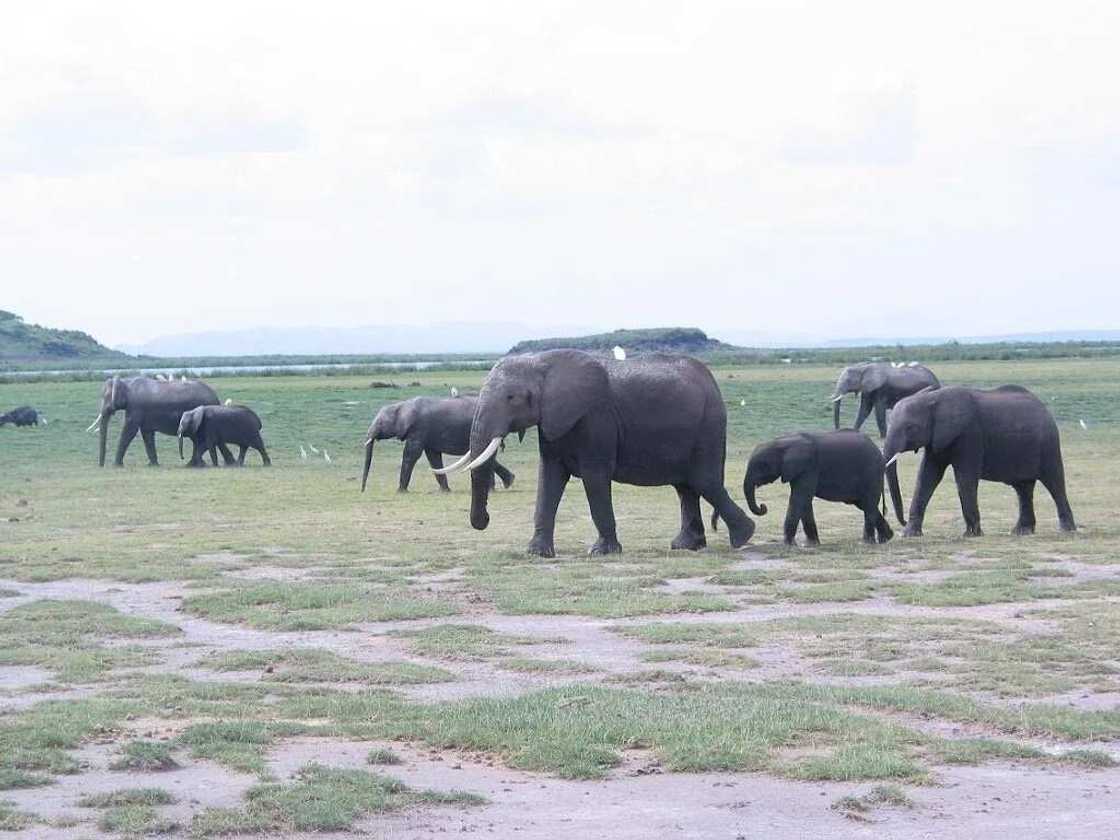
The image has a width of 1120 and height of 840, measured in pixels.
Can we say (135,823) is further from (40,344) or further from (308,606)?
(40,344)

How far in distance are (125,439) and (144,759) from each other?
28794mm

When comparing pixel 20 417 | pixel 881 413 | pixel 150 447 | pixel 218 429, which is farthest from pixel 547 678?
pixel 20 417

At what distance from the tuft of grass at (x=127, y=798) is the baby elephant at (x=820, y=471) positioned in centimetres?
1195

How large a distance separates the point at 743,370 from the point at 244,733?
7495 cm

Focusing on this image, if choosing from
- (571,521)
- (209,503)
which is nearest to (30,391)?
(209,503)

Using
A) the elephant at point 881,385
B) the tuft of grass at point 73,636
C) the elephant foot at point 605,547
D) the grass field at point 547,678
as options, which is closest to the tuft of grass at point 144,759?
the grass field at point 547,678

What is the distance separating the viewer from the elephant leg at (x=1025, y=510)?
21406mm

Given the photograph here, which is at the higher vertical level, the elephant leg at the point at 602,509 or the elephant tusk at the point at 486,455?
the elephant tusk at the point at 486,455

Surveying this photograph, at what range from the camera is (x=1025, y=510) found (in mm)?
21500

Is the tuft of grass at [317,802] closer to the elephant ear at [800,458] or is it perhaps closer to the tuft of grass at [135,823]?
the tuft of grass at [135,823]

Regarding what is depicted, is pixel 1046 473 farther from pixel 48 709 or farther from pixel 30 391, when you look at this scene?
pixel 30 391

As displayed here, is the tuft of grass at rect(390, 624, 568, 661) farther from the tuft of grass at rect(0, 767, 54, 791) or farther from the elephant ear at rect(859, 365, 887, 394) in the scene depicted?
the elephant ear at rect(859, 365, 887, 394)

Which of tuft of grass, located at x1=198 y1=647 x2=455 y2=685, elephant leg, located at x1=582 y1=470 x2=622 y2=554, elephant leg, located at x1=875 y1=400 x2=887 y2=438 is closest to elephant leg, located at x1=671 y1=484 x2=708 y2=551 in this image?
elephant leg, located at x1=582 y1=470 x2=622 y2=554

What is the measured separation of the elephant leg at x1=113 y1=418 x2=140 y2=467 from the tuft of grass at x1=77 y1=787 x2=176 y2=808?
2868 cm
